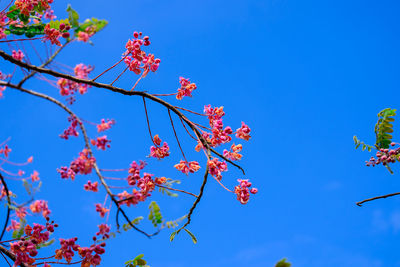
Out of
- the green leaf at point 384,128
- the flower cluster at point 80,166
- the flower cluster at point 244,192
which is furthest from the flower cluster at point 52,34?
the green leaf at point 384,128

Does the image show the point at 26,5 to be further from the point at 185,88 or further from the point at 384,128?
the point at 384,128

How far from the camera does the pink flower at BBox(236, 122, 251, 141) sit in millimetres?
3031

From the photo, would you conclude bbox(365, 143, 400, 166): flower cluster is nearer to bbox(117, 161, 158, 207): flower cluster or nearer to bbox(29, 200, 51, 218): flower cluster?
bbox(117, 161, 158, 207): flower cluster

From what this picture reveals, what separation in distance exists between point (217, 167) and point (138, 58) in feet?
4.66

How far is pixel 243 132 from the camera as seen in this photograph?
3043 mm

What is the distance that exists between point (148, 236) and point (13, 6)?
2.73 meters

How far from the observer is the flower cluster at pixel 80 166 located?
10.4ft

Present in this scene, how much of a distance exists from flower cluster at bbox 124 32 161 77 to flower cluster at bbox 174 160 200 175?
3.23 ft

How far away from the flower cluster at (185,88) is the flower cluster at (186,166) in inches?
27.8

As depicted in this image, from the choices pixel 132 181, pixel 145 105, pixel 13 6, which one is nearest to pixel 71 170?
pixel 132 181

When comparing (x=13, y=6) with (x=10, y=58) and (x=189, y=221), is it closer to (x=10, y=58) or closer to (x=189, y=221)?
(x=10, y=58)

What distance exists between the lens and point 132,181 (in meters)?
3.09

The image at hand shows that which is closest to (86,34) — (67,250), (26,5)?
(26,5)

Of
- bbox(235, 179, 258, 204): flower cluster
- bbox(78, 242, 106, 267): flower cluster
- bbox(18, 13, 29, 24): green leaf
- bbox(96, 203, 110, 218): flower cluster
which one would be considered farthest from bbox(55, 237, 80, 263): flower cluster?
bbox(18, 13, 29, 24): green leaf
